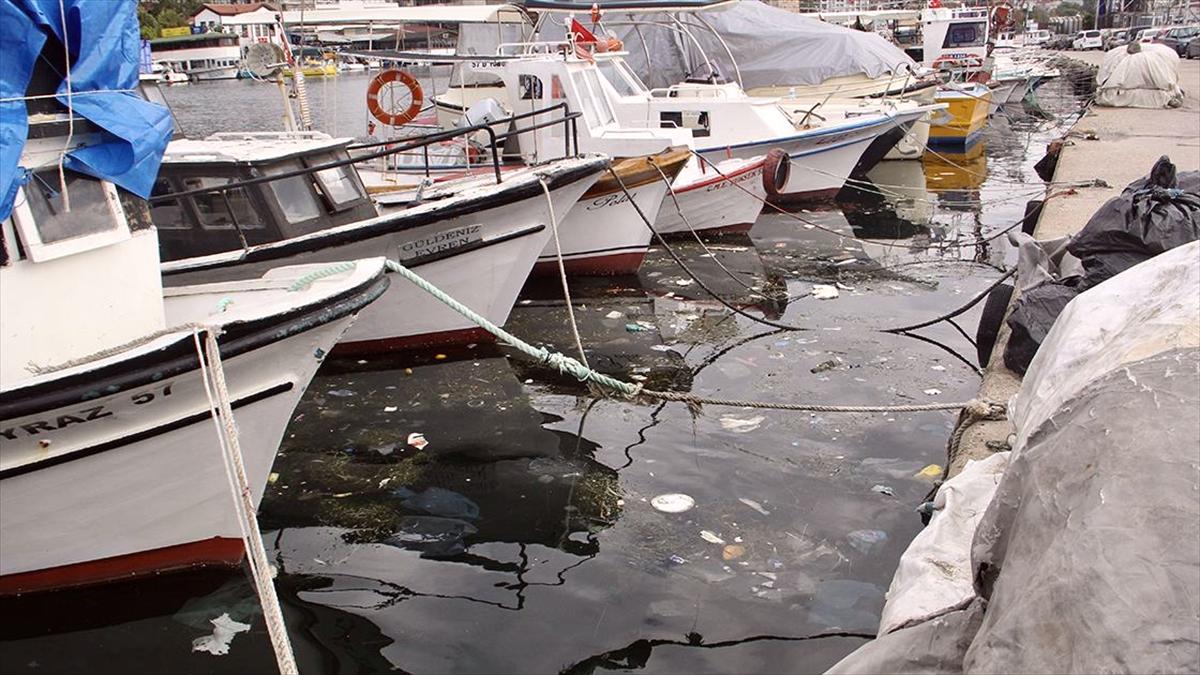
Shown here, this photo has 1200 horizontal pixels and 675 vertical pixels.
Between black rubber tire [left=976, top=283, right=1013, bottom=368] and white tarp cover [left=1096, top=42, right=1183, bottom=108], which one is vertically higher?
white tarp cover [left=1096, top=42, right=1183, bottom=108]

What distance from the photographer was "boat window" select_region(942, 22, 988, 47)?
28.1 meters

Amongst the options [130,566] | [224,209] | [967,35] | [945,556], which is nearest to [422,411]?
[224,209]

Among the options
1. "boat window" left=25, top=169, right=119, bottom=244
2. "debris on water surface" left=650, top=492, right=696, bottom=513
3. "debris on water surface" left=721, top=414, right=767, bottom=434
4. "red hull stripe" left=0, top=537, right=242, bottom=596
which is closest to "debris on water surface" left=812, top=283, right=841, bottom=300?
"debris on water surface" left=721, top=414, right=767, bottom=434

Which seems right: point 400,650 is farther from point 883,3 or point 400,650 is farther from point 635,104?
point 883,3

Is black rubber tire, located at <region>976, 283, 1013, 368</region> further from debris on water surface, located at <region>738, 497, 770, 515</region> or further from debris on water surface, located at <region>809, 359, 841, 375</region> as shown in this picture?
debris on water surface, located at <region>738, 497, 770, 515</region>

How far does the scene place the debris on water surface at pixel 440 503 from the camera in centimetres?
593

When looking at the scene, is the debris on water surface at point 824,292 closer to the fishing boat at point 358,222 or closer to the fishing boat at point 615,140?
the fishing boat at point 615,140

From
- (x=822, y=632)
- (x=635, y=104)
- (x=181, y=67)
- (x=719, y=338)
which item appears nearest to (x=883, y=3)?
(x=181, y=67)

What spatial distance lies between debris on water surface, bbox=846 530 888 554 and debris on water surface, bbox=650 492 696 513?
970mm

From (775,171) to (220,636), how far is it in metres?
10.5

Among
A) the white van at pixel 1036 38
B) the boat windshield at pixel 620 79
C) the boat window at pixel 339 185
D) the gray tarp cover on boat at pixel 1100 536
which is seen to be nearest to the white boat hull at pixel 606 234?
the boat window at pixel 339 185

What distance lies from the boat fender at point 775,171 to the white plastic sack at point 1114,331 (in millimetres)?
10361

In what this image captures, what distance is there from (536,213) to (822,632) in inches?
213

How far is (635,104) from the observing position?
13.6 metres
